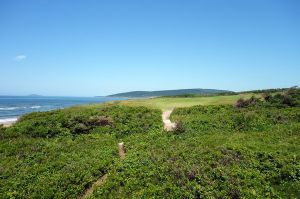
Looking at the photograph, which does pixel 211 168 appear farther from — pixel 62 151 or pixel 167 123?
pixel 167 123

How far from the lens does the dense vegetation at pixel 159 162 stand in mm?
10703

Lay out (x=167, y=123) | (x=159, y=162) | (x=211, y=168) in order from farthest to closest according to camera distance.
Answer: (x=167, y=123), (x=159, y=162), (x=211, y=168)

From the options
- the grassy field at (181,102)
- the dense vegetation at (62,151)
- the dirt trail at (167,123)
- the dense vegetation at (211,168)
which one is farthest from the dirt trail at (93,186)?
the grassy field at (181,102)

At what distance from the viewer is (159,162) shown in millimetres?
13562

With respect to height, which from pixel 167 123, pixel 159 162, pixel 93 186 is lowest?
pixel 93 186

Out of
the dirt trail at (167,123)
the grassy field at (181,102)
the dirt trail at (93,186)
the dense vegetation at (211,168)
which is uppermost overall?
the grassy field at (181,102)

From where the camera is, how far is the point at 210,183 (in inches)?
425

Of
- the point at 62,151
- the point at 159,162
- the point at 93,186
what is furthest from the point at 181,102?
the point at 93,186

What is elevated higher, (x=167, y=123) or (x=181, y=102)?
(x=181, y=102)

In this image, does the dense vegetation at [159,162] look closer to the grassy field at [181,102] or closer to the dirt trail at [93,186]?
the dirt trail at [93,186]

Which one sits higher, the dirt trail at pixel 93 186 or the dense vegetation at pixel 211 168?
the dense vegetation at pixel 211 168

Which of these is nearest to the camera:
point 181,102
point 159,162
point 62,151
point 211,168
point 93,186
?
point 93,186

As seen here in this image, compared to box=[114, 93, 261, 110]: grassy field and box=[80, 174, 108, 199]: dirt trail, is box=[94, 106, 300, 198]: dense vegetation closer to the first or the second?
box=[80, 174, 108, 199]: dirt trail

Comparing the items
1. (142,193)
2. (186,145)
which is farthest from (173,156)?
(142,193)
